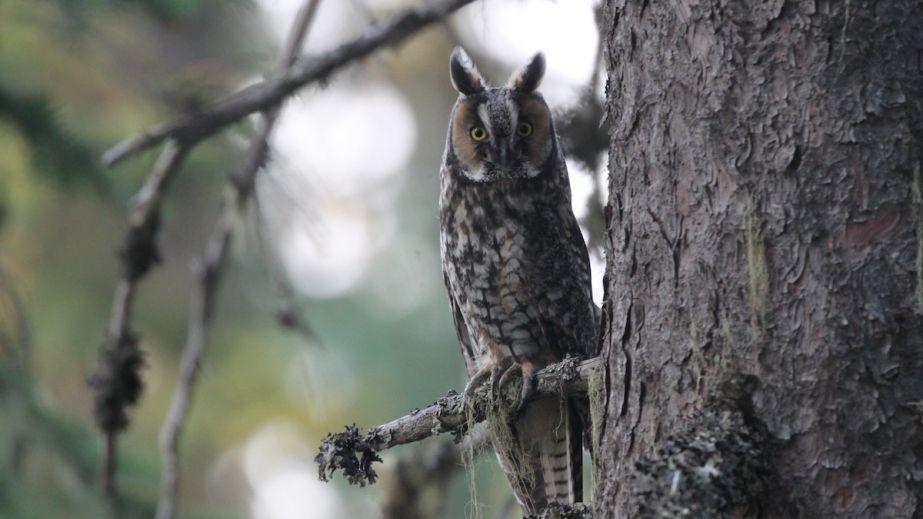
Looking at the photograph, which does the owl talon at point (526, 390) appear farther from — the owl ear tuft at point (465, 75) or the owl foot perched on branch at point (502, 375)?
the owl ear tuft at point (465, 75)

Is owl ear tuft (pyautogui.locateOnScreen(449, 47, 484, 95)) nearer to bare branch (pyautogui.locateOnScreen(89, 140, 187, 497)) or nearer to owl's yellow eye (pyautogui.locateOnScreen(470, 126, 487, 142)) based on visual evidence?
owl's yellow eye (pyautogui.locateOnScreen(470, 126, 487, 142))

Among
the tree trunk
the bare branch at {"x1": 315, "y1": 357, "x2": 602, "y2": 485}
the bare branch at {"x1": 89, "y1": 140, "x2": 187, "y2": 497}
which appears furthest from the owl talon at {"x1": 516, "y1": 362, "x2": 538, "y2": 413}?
the bare branch at {"x1": 89, "y1": 140, "x2": 187, "y2": 497}

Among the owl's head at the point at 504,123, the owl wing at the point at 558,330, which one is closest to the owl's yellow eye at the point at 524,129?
the owl's head at the point at 504,123

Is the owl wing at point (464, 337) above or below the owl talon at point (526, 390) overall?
above

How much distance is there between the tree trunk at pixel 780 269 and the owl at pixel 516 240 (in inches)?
50.6

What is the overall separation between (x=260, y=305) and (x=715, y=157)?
2160 millimetres

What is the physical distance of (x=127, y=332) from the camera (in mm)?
3170

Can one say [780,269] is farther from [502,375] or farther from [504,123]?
[504,123]

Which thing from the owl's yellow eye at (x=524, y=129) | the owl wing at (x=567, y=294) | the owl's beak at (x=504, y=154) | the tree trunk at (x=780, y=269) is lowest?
the tree trunk at (x=780, y=269)

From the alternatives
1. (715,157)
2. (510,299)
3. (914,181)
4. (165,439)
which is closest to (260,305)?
(165,439)

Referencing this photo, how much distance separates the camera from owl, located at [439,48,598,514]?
3109 millimetres

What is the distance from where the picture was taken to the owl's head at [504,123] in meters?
3.16

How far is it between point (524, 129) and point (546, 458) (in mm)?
994

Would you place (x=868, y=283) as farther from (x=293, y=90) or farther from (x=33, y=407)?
(x=33, y=407)
